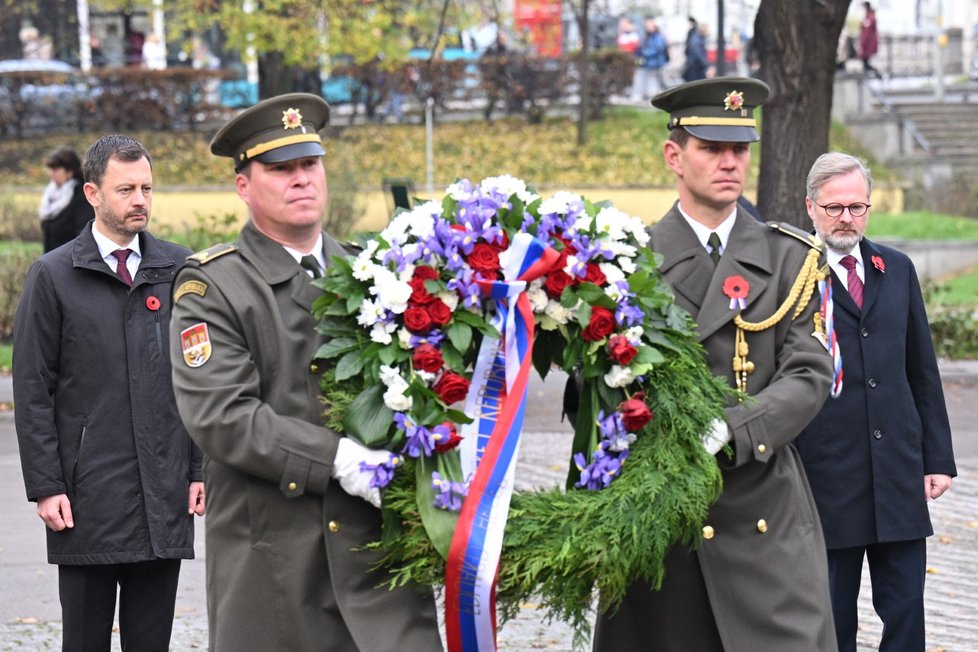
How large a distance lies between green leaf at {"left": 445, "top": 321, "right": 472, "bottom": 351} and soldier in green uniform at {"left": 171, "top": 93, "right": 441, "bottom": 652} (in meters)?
0.36

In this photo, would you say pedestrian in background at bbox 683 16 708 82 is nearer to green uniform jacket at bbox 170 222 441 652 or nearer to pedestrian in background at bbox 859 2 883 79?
pedestrian in background at bbox 859 2 883 79

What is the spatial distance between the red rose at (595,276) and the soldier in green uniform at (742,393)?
0.43 meters

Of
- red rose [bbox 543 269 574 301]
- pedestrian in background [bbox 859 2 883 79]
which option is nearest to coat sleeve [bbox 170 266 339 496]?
red rose [bbox 543 269 574 301]

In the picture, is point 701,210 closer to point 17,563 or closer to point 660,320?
point 660,320

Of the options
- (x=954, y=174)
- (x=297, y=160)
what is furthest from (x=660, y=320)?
(x=954, y=174)

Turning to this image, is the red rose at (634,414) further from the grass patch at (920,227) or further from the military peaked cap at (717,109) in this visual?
the grass patch at (920,227)

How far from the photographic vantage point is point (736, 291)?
4.48 m

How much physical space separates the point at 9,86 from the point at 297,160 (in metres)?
26.8

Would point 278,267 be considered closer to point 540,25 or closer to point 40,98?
point 40,98

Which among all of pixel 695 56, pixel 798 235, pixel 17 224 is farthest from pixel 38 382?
pixel 695 56

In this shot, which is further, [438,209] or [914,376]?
[914,376]

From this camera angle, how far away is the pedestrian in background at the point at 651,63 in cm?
3372

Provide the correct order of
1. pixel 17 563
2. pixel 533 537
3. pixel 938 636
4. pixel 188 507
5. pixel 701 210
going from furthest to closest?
pixel 17 563 → pixel 938 636 → pixel 188 507 → pixel 701 210 → pixel 533 537

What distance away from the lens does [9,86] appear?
2939 centimetres
